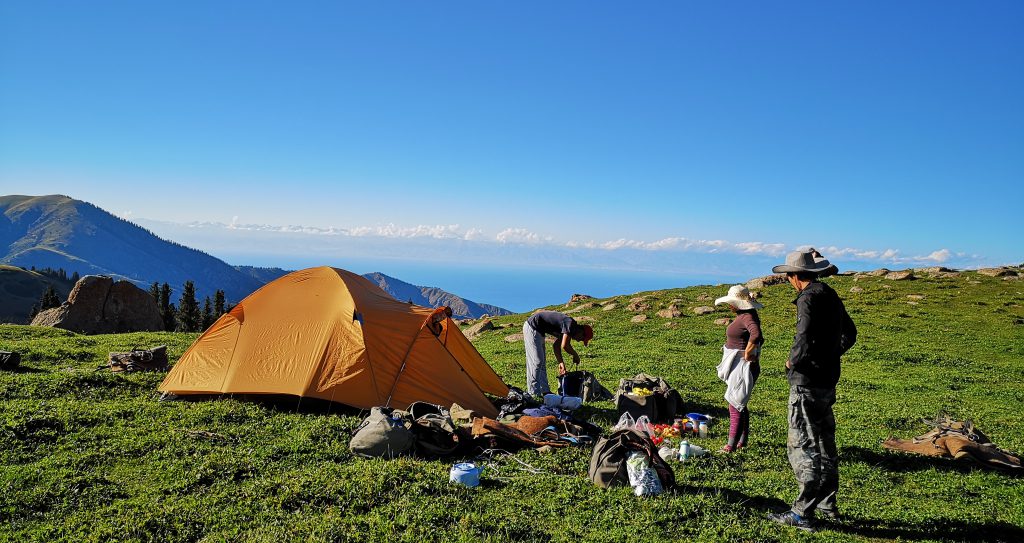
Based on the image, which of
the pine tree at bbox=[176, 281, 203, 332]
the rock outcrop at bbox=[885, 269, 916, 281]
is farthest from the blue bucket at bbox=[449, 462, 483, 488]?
the pine tree at bbox=[176, 281, 203, 332]

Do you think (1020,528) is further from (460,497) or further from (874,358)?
(874,358)

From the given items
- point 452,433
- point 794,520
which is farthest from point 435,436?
point 794,520

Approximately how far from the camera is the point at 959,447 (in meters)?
10.5

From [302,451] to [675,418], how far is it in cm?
818

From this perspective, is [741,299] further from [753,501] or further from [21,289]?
[21,289]

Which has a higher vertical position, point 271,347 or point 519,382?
point 271,347

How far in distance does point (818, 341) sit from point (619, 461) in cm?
326

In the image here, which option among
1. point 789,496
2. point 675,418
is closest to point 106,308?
point 675,418

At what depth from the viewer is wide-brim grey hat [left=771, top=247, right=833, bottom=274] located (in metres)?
7.64

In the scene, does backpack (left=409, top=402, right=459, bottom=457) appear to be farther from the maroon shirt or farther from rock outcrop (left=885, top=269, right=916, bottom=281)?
rock outcrop (left=885, top=269, right=916, bottom=281)

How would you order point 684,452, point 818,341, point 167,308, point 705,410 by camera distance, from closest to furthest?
point 818,341 < point 684,452 < point 705,410 < point 167,308

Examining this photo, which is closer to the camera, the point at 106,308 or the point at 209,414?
the point at 209,414

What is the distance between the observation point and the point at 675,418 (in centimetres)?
1341

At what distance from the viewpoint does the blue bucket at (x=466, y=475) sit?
8.52 m
